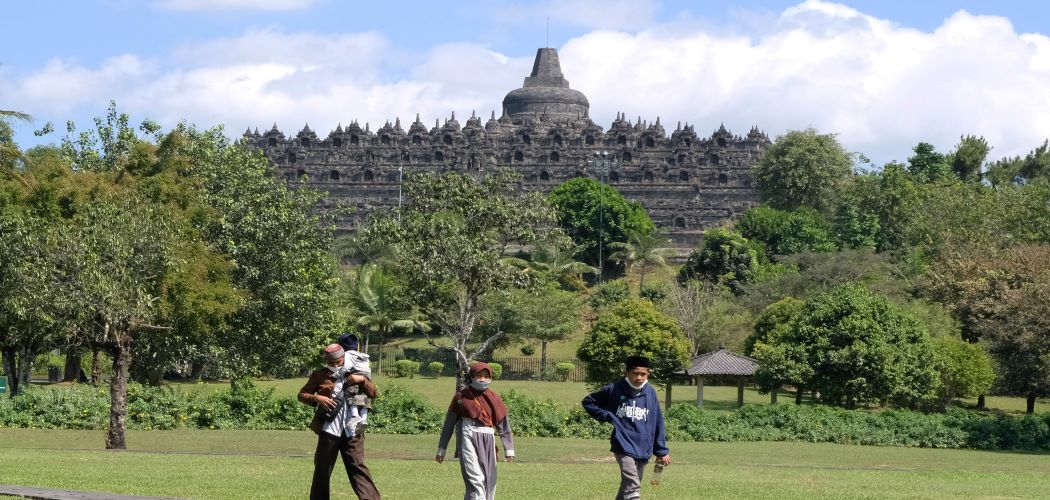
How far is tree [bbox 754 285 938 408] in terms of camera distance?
44.5 meters

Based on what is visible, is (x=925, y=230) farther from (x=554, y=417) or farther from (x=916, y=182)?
(x=554, y=417)

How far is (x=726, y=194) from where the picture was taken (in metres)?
118

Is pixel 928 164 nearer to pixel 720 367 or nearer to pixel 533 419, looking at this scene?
pixel 720 367

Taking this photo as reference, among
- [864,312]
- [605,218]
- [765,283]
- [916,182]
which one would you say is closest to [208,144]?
[864,312]

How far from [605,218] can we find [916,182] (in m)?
21.5

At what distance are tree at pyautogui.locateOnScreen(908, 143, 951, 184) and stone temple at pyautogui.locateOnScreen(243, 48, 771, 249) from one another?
48.1ft

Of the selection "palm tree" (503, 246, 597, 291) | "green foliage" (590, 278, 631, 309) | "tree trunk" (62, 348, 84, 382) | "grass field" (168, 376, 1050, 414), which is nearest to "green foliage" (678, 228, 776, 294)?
"green foliage" (590, 278, 631, 309)

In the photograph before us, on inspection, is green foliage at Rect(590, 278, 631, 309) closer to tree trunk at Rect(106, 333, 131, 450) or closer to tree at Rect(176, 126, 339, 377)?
tree at Rect(176, 126, 339, 377)

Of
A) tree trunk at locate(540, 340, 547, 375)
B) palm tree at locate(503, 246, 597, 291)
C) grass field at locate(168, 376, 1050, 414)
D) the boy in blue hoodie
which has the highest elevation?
palm tree at locate(503, 246, 597, 291)

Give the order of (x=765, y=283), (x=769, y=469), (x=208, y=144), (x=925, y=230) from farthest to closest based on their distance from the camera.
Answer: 1. (x=925, y=230)
2. (x=765, y=283)
3. (x=208, y=144)
4. (x=769, y=469)

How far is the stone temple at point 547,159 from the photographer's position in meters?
117

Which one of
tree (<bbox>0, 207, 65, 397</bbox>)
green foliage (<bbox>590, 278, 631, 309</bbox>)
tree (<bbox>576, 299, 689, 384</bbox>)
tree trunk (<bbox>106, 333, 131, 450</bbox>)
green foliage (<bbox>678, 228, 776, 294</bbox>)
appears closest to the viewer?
tree trunk (<bbox>106, 333, 131, 450</bbox>)

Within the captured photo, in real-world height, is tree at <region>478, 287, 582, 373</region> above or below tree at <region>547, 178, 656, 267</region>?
below

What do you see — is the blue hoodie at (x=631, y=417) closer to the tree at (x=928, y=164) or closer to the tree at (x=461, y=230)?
the tree at (x=461, y=230)
